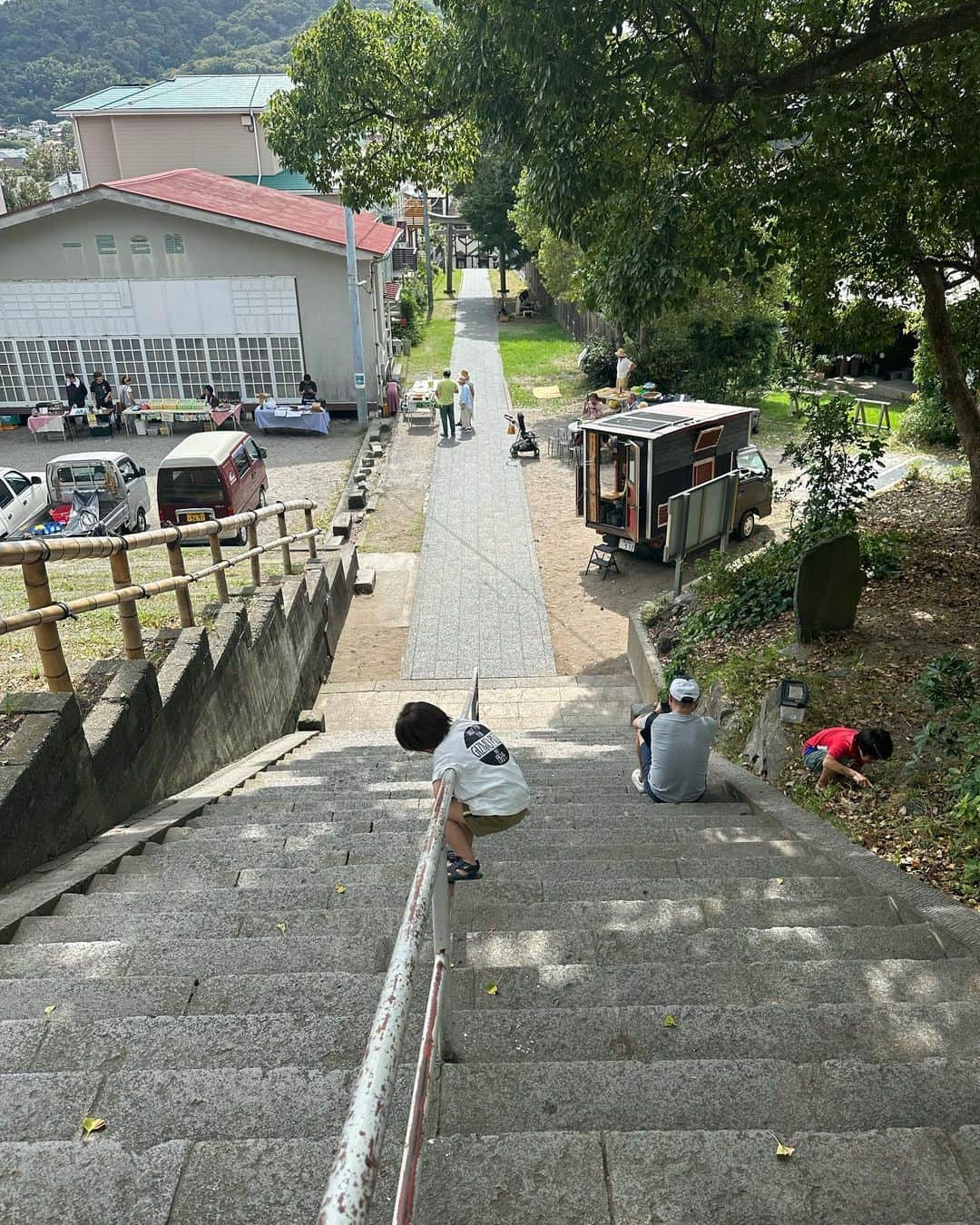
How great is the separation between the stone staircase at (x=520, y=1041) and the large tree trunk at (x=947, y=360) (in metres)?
8.60

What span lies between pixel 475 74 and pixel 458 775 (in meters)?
7.54

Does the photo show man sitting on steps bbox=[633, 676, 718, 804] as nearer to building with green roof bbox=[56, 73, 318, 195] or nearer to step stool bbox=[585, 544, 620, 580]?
step stool bbox=[585, 544, 620, 580]

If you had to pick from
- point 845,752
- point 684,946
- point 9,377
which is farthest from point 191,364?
point 684,946

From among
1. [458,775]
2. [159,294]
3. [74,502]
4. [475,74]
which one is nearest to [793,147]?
[475,74]

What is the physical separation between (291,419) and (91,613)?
1545 centimetres

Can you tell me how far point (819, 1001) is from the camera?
313 centimetres

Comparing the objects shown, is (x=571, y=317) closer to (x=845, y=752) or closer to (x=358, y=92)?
(x=358, y=92)

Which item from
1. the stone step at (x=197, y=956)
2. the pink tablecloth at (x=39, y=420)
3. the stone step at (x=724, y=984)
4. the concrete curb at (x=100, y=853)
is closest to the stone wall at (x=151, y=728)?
the concrete curb at (x=100, y=853)

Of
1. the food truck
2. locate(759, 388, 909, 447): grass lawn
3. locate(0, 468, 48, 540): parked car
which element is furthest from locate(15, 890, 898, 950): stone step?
locate(759, 388, 909, 447): grass lawn

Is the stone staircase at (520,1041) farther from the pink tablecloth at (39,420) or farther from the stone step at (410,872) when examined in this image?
the pink tablecloth at (39,420)

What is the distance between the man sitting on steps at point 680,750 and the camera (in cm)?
591

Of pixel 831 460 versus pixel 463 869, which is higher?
pixel 831 460

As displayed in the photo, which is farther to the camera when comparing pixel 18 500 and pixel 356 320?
pixel 356 320

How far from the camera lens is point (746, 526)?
16250 mm
